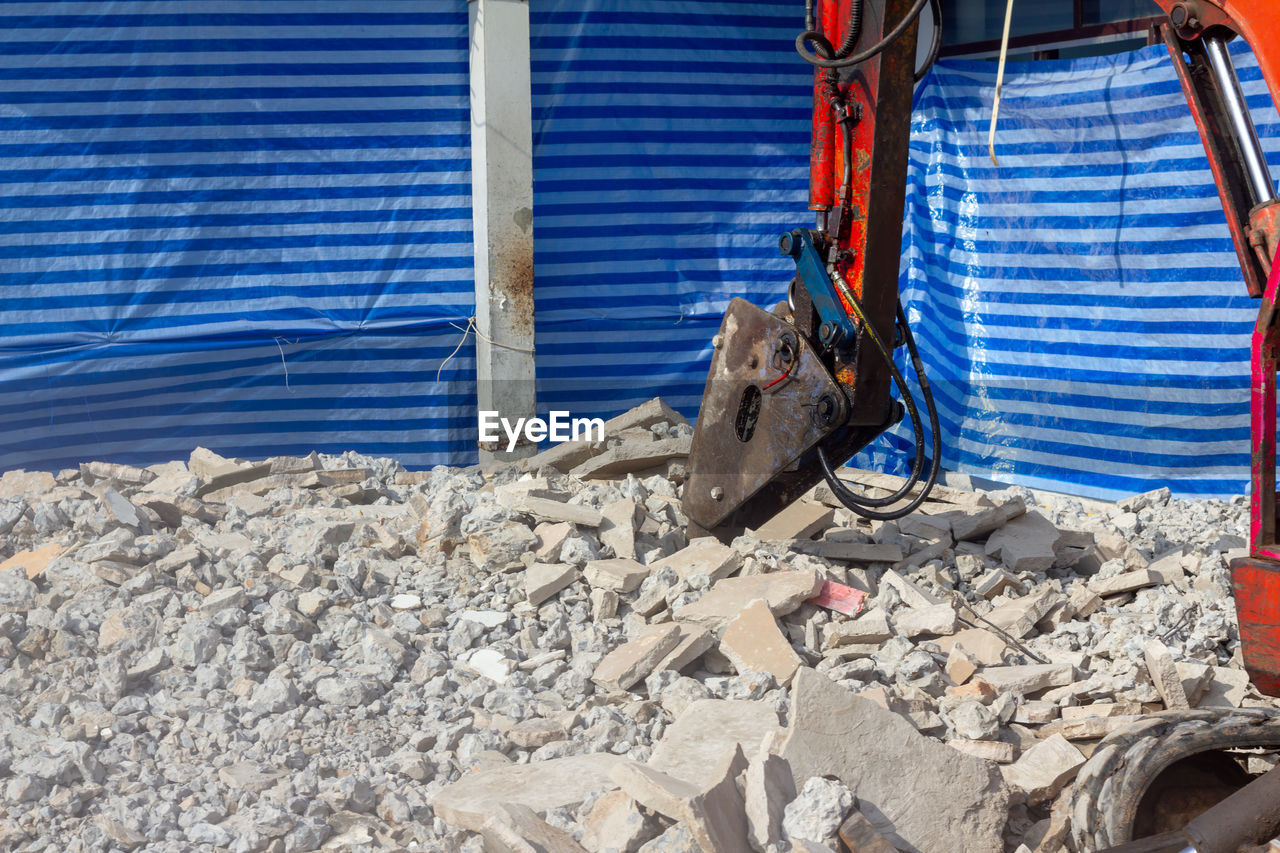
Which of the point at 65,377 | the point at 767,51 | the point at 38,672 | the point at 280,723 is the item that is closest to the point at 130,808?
the point at 280,723

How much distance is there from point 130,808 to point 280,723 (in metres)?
0.52

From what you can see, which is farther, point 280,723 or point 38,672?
point 38,672

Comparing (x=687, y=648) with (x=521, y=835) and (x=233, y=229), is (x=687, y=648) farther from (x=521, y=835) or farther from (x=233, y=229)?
(x=233, y=229)

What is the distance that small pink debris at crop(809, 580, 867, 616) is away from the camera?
4.13 m

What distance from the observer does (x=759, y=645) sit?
3.72 meters

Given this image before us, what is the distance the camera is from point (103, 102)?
5.89 meters

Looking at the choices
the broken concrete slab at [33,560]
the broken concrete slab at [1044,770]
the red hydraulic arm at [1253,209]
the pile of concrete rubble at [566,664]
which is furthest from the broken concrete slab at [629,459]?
the red hydraulic arm at [1253,209]

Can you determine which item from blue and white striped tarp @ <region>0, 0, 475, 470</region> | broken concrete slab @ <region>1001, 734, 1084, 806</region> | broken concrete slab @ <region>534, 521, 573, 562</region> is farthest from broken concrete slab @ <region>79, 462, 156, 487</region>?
broken concrete slab @ <region>1001, 734, 1084, 806</region>

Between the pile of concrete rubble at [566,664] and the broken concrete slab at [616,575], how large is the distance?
0.04ft

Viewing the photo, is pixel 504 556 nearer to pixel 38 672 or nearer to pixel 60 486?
pixel 38 672

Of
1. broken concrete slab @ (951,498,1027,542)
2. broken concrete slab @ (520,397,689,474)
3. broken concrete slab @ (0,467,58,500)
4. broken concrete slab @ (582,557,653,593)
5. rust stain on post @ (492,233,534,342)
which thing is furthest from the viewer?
rust stain on post @ (492,233,534,342)

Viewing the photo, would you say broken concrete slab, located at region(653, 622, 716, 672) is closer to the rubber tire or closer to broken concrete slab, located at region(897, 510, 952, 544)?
the rubber tire

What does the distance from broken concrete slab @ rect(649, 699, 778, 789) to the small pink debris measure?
0.85m

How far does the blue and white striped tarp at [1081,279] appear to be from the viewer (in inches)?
223
